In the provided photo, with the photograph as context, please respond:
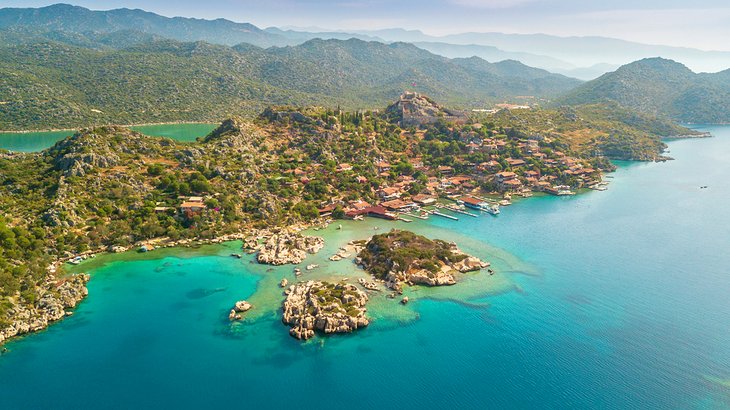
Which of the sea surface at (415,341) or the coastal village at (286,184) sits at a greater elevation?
the coastal village at (286,184)

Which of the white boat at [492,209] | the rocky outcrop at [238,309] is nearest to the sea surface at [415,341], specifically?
the rocky outcrop at [238,309]

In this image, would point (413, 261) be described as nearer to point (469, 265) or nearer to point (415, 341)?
point (469, 265)

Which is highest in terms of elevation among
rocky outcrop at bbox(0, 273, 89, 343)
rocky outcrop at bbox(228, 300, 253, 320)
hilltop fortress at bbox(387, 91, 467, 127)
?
hilltop fortress at bbox(387, 91, 467, 127)

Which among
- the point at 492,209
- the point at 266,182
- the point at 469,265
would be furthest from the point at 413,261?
the point at 266,182

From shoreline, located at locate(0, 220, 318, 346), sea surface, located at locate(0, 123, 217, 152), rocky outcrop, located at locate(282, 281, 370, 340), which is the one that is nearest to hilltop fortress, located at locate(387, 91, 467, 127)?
shoreline, located at locate(0, 220, 318, 346)

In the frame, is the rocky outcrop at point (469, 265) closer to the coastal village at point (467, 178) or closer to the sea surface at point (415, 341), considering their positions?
the sea surface at point (415, 341)

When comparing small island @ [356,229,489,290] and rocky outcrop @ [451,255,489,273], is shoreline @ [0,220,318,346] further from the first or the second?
rocky outcrop @ [451,255,489,273]
